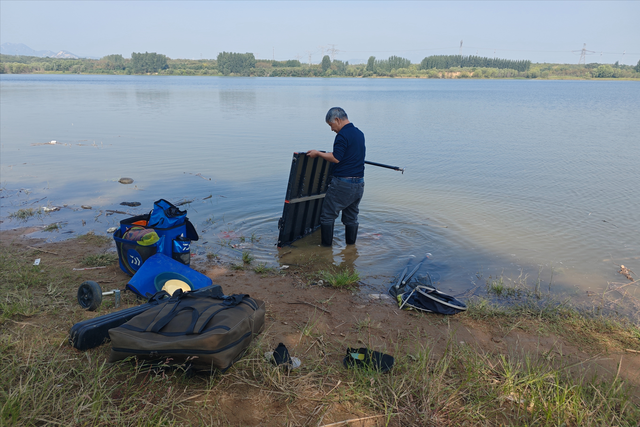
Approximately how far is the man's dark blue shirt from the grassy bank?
9.18 ft

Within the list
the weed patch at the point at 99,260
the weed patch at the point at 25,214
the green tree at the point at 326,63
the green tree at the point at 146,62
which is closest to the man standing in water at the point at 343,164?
the weed patch at the point at 99,260

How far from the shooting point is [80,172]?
11719 mm

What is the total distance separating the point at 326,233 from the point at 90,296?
144 inches

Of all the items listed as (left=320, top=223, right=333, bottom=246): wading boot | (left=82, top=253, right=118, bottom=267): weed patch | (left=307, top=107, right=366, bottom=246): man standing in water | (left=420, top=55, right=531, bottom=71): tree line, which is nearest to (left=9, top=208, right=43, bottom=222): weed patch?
(left=82, top=253, right=118, bottom=267): weed patch

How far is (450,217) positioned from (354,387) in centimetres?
623

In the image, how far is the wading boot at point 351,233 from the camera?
6999mm

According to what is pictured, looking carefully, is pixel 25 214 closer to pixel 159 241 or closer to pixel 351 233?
pixel 159 241

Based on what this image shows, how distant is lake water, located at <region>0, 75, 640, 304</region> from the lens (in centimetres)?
677

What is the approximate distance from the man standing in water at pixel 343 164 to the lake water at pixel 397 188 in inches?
33.1

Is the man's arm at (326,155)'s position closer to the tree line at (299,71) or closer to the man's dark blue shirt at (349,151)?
the man's dark blue shirt at (349,151)

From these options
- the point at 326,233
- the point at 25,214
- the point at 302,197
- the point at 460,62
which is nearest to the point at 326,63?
the point at 460,62

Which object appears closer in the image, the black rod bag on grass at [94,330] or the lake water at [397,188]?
the black rod bag on grass at [94,330]

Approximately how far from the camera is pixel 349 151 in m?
6.18

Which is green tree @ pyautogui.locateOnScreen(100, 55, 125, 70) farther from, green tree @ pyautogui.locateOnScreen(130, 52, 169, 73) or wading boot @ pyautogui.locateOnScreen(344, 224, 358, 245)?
wading boot @ pyautogui.locateOnScreen(344, 224, 358, 245)
